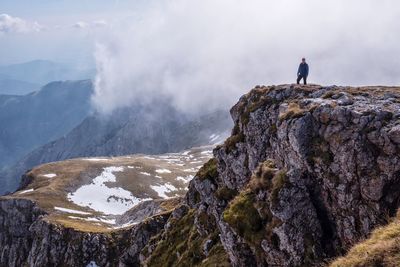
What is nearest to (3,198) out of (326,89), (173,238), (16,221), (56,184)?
(16,221)

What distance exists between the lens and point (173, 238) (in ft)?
212

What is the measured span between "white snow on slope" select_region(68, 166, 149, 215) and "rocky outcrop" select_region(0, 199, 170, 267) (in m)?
23.6

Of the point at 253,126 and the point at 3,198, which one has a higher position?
the point at 253,126

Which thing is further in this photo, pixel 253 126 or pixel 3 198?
pixel 3 198

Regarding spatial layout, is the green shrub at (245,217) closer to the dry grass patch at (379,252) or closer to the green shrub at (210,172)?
the dry grass patch at (379,252)

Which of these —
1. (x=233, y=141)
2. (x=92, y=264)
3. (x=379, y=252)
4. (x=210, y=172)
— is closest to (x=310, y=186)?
(x=379, y=252)

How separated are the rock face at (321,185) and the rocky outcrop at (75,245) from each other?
56443 mm

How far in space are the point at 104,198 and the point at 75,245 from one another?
66168mm

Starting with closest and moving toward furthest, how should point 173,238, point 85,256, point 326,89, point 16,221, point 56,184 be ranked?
point 326,89, point 173,238, point 85,256, point 16,221, point 56,184

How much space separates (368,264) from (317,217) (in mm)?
14863

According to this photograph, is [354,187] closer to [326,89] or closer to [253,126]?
[326,89]

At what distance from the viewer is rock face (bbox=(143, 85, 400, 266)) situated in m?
29.7

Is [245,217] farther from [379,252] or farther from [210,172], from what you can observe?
[210,172]

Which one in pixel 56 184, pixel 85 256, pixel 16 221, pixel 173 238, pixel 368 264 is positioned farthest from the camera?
pixel 56 184
